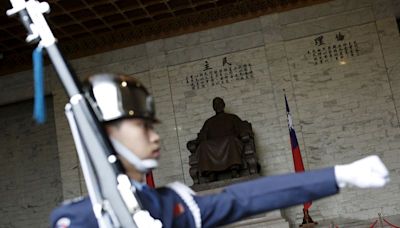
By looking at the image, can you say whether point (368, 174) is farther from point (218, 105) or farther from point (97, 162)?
point (218, 105)

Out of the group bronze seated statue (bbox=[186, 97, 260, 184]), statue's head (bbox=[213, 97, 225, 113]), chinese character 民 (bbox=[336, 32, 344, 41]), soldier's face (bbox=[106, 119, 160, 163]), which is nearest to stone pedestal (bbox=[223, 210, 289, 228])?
bronze seated statue (bbox=[186, 97, 260, 184])

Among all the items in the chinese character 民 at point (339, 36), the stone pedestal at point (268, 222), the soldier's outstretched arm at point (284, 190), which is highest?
the chinese character 民 at point (339, 36)

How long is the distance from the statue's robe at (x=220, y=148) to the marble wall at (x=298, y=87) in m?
1.01

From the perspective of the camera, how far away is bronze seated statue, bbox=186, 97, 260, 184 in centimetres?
742

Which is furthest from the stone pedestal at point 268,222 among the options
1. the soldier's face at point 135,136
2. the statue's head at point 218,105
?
the soldier's face at point 135,136

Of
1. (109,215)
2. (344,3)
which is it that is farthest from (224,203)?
(344,3)

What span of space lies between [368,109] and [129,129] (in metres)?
7.97

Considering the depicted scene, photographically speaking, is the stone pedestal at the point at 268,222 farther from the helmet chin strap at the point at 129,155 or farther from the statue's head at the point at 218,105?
the helmet chin strap at the point at 129,155

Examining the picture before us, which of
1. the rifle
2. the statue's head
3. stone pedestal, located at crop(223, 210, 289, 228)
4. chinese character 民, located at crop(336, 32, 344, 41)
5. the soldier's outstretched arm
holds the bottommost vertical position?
stone pedestal, located at crop(223, 210, 289, 228)

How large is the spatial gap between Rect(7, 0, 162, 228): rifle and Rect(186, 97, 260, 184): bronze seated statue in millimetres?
6392

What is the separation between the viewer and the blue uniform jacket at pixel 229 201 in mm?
1013

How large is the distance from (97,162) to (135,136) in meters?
→ 0.10

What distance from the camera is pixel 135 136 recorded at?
1046 millimetres

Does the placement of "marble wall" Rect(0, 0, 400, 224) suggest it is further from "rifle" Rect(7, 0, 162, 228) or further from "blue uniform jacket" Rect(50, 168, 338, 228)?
"rifle" Rect(7, 0, 162, 228)
